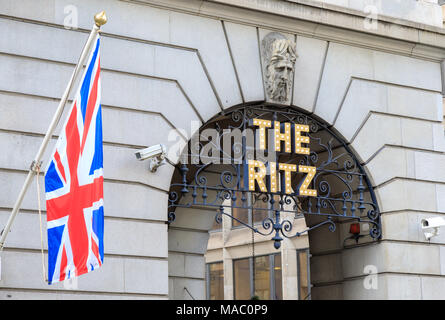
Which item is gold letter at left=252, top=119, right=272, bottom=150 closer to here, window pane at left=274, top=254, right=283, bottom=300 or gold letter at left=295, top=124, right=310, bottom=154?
gold letter at left=295, top=124, right=310, bottom=154

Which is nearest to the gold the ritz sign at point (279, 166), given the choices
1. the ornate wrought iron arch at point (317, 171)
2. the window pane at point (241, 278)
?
the ornate wrought iron arch at point (317, 171)

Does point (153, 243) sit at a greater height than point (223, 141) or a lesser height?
lesser

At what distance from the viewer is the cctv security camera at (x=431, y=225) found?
1862 cm

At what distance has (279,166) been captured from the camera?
18.1 meters

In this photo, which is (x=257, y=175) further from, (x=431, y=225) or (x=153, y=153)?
(x=431, y=225)

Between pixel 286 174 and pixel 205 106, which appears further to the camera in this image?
pixel 286 174

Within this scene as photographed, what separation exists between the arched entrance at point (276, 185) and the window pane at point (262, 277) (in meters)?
15.0

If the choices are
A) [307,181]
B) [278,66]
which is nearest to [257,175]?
[307,181]

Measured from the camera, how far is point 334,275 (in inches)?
808

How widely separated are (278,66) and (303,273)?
18.5m

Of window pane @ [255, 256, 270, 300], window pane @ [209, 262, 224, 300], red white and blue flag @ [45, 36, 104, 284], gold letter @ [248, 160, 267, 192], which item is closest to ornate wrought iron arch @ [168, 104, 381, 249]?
gold letter @ [248, 160, 267, 192]
